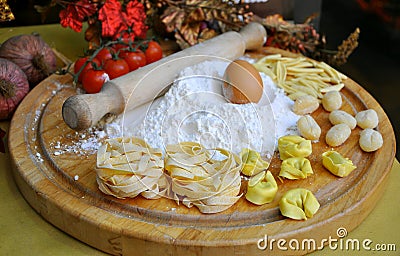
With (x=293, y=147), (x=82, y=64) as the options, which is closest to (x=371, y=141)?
(x=293, y=147)

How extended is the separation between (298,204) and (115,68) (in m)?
0.62

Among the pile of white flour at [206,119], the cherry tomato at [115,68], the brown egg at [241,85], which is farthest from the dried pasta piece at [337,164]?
Answer: the cherry tomato at [115,68]

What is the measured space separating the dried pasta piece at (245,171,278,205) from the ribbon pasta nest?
27mm

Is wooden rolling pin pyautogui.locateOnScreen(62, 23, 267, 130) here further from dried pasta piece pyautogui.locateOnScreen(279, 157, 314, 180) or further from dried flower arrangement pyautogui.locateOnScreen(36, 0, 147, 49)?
dried pasta piece pyautogui.locateOnScreen(279, 157, 314, 180)

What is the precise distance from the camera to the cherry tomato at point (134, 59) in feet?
4.66

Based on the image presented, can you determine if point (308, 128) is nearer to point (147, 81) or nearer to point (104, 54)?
point (147, 81)

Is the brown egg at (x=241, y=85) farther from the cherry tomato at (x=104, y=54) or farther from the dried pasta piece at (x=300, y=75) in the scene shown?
the cherry tomato at (x=104, y=54)

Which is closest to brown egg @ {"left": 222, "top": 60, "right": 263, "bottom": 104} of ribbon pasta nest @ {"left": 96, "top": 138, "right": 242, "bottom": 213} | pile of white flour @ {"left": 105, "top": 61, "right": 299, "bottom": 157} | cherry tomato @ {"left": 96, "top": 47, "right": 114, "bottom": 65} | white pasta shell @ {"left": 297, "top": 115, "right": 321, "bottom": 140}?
pile of white flour @ {"left": 105, "top": 61, "right": 299, "bottom": 157}

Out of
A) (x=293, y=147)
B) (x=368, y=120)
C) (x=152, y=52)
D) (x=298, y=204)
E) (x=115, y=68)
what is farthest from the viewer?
(x=152, y=52)

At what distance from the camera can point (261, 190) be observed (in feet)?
3.31

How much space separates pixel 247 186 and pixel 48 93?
61 cm

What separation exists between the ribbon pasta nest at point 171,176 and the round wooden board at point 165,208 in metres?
0.02

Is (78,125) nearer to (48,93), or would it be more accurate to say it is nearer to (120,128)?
(120,128)

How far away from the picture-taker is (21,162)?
43.8 inches
